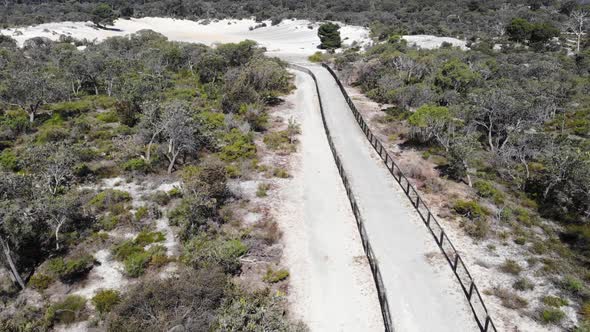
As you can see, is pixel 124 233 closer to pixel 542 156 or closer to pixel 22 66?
pixel 542 156

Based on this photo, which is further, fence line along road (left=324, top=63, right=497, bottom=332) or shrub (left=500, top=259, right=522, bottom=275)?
shrub (left=500, top=259, right=522, bottom=275)

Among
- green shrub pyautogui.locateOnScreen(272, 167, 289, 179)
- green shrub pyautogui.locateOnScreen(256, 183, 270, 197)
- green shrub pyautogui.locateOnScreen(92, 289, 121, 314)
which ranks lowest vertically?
green shrub pyautogui.locateOnScreen(92, 289, 121, 314)

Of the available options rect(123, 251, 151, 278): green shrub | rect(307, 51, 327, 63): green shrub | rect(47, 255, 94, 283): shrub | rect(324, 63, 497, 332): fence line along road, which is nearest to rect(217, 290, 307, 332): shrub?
rect(324, 63, 497, 332): fence line along road

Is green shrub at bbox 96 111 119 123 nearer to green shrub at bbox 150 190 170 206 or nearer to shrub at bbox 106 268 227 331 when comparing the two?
green shrub at bbox 150 190 170 206

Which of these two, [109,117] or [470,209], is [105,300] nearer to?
[470,209]

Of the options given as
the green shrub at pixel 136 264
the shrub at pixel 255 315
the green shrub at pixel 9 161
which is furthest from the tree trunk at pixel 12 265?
the green shrub at pixel 9 161

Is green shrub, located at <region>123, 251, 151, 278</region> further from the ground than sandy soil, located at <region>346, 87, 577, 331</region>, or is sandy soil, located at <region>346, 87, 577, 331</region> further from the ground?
sandy soil, located at <region>346, 87, 577, 331</region>

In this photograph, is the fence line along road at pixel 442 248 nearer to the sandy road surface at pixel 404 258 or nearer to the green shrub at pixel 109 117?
the sandy road surface at pixel 404 258
